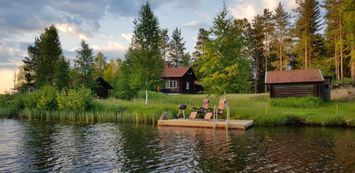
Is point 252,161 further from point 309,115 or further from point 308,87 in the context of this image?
point 308,87

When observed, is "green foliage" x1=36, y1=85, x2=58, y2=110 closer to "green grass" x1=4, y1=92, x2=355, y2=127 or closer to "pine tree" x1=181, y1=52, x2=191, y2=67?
"green grass" x1=4, y1=92, x2=355, y2=127

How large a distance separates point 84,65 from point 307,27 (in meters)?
36.4

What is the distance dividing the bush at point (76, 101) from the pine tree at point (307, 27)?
36254 mm

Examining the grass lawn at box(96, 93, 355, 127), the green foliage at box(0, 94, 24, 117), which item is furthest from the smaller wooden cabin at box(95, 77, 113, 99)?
the grass lawn at box(96, 93, 355, 127)

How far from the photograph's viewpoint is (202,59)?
38250 mm

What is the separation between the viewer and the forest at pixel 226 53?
37062 millimetres

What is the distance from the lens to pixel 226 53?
3716cm

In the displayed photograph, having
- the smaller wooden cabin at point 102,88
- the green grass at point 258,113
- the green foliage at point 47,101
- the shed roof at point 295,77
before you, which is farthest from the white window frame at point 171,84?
the green foliage at point 47,101

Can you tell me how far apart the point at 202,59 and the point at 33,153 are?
75.2 ft

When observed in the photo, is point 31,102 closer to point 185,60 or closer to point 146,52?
point 146,52

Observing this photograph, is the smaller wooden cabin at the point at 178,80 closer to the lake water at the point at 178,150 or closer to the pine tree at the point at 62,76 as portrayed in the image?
the pine tree at the point at 62,76

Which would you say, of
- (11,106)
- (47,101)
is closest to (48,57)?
(11,106)

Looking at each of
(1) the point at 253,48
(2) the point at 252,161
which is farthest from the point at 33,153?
(1) the point at 253,48

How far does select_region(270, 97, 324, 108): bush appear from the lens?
124 ft
